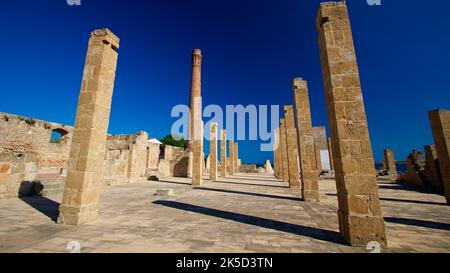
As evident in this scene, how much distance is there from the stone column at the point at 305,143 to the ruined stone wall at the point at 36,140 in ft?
53.8

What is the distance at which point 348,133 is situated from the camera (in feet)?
12.3

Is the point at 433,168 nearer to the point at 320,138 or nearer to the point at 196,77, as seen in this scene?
the point at 320,138

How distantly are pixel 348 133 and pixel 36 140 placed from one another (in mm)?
21045

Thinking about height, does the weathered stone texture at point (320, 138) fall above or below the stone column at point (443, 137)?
above

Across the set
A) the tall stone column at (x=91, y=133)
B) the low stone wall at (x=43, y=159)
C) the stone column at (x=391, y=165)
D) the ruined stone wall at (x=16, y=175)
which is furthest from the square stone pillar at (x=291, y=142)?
the stone column at (x=391, y=165)

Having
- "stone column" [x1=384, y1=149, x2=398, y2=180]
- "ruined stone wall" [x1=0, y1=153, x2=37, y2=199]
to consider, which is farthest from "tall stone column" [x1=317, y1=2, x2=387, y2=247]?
"stone column" [x1=384, y1=149, x2=398, y2=180]

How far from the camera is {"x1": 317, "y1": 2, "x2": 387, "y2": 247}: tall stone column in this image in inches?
132

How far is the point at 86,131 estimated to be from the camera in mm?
4766

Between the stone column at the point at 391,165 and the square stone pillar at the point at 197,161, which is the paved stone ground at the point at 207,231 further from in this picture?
the stone column at the point at 391,165

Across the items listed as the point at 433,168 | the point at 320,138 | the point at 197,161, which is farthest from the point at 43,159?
the point at 320,138

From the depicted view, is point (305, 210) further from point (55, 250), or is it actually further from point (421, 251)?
point (55, 250)

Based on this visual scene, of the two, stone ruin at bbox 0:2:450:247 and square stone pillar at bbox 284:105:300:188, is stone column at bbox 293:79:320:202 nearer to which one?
stone ruin at bbox 0:2:450:247

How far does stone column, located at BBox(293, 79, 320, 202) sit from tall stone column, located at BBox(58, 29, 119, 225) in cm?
717

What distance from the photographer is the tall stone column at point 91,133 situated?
14.6ft
